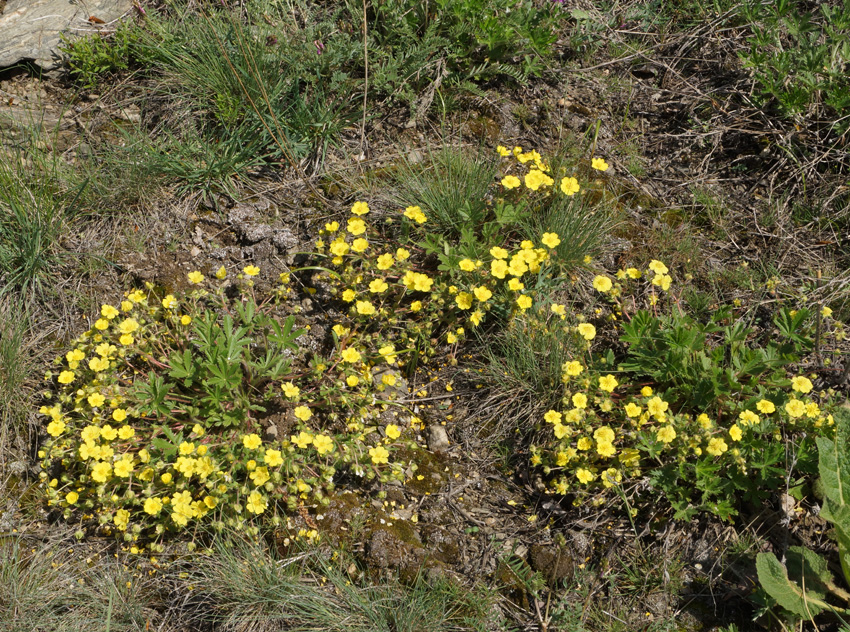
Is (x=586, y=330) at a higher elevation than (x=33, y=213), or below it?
below

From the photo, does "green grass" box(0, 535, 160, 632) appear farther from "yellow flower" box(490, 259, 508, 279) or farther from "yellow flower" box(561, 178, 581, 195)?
"yellow flower" box(561, 178, 581, 195)

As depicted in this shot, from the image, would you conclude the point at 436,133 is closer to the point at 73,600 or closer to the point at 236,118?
the point at 236,118

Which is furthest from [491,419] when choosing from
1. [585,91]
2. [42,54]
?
[42,54]

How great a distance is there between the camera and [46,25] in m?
4.15

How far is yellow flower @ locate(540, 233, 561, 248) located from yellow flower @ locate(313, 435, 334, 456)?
1408mm

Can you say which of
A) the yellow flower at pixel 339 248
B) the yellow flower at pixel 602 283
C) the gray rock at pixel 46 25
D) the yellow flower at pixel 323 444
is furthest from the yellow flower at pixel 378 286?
the gray rock at pixel 46 25

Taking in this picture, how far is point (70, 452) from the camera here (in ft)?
9.11

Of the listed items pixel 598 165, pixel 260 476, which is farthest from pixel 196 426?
pixel 598 165

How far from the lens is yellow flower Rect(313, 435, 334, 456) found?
267cm

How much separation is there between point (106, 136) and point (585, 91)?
122 inches

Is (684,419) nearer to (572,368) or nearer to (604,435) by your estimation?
(604,435)

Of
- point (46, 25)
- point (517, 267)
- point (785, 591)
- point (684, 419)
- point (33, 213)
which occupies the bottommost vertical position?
point (785, 591)

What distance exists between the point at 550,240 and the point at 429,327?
2.44 ft

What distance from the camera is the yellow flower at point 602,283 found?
3092 millimetres
